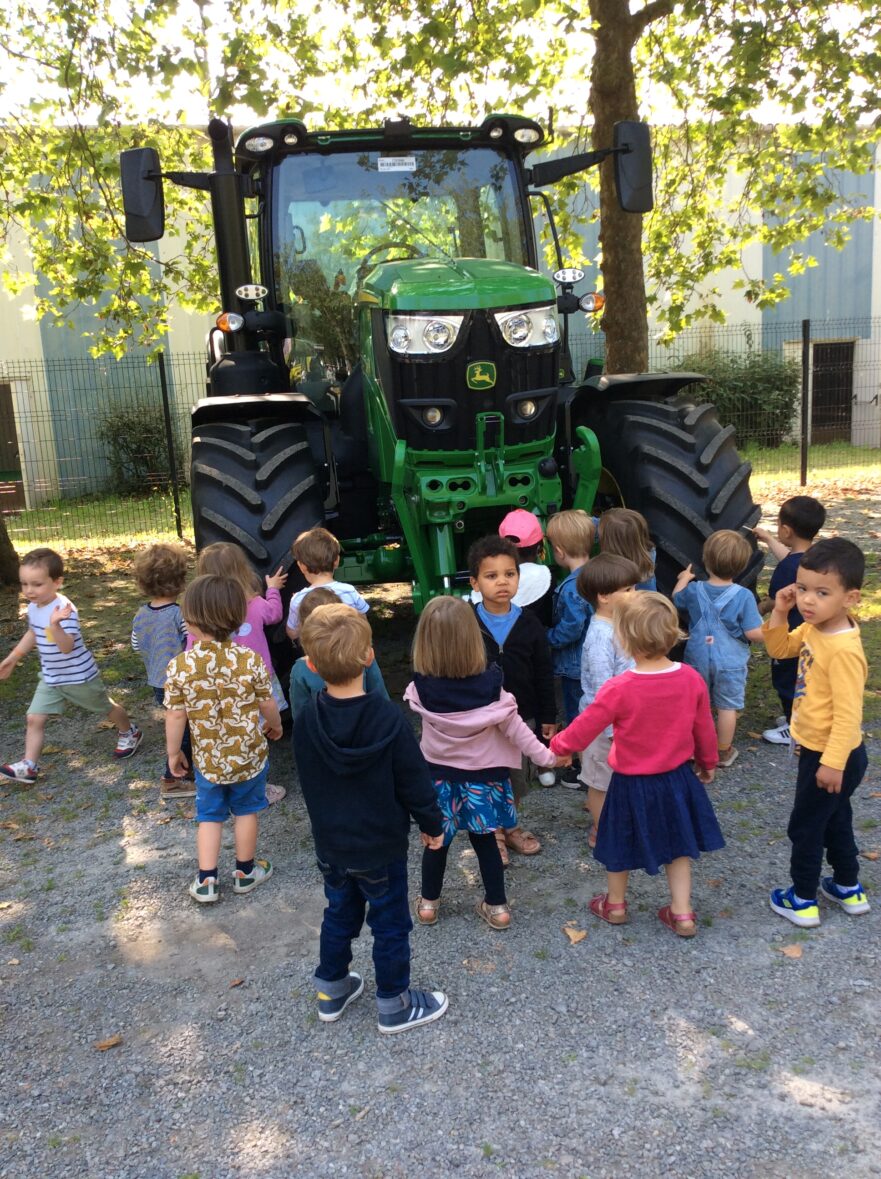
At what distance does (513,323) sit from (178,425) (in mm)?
14096

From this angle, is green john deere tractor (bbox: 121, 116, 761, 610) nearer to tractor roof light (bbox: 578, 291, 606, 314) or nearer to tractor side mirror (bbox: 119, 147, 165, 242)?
tractor side mirror (bbox: 119, 147, 165, 242)

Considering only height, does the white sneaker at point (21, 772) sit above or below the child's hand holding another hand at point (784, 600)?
below

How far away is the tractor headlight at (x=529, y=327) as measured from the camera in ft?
15.4

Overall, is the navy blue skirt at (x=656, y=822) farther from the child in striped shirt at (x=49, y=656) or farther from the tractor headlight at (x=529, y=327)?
the child in striped shirt at (x=49, y=656)

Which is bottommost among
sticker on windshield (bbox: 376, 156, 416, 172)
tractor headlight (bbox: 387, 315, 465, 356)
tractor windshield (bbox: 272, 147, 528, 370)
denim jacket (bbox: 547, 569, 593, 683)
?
denim jacket (bbox: 547, 569, 593, 683)

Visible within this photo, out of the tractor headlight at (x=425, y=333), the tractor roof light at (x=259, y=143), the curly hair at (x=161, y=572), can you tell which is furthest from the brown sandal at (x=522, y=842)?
the tractor roof light at (x=259, y=143)

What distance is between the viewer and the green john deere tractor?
4766 millimetres

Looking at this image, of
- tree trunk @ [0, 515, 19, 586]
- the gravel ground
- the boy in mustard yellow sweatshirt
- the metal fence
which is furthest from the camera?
the metal fence

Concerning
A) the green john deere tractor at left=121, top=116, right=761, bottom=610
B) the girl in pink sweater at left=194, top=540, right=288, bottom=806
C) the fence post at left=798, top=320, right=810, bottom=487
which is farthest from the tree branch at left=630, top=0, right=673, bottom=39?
the girl in pink sweater at left=194, top=540, right=288, bottom=806

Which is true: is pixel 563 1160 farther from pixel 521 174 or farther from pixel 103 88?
pixel 103 88

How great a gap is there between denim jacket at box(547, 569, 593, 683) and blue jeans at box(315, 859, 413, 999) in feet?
5.05

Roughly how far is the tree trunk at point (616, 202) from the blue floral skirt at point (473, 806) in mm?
7651

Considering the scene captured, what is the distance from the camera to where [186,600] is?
3.76 meters

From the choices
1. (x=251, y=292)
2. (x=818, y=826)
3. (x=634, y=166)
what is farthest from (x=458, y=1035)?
(x=634, y=166)
